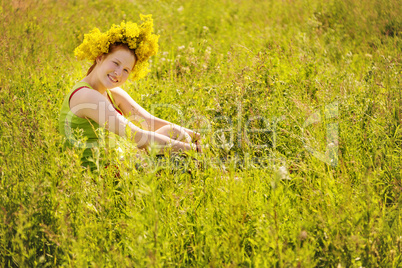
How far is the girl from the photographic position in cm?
271

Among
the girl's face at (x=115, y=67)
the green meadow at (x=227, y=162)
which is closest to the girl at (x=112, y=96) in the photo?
the girl's face at (x=115, y=67)

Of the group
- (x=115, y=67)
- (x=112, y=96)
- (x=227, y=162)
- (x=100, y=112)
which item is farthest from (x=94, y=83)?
(x=227, y=162)

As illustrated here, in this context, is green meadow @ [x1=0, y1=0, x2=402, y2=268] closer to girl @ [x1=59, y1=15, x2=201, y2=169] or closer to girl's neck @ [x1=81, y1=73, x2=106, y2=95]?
girl @ [x1=59, y1=15, x2=201, y2=169]

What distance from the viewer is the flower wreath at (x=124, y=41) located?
9.84 feet

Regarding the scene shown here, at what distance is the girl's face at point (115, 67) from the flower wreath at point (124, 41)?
69 mm

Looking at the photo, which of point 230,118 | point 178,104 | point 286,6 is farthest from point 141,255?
point 286,6

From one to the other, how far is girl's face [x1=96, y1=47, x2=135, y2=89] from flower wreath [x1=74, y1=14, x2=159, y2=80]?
7 centimetres

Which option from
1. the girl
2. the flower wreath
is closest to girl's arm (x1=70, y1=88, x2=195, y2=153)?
the girl

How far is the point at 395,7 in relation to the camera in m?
5.79

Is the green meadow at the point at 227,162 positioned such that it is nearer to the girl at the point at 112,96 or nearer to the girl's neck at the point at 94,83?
the girl at the point at 112,96

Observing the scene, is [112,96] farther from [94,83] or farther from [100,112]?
[100,112]

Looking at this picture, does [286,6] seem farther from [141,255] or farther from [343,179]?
[141,255]

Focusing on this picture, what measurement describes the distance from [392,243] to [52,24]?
5842 mm

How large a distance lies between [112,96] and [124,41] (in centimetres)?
61
